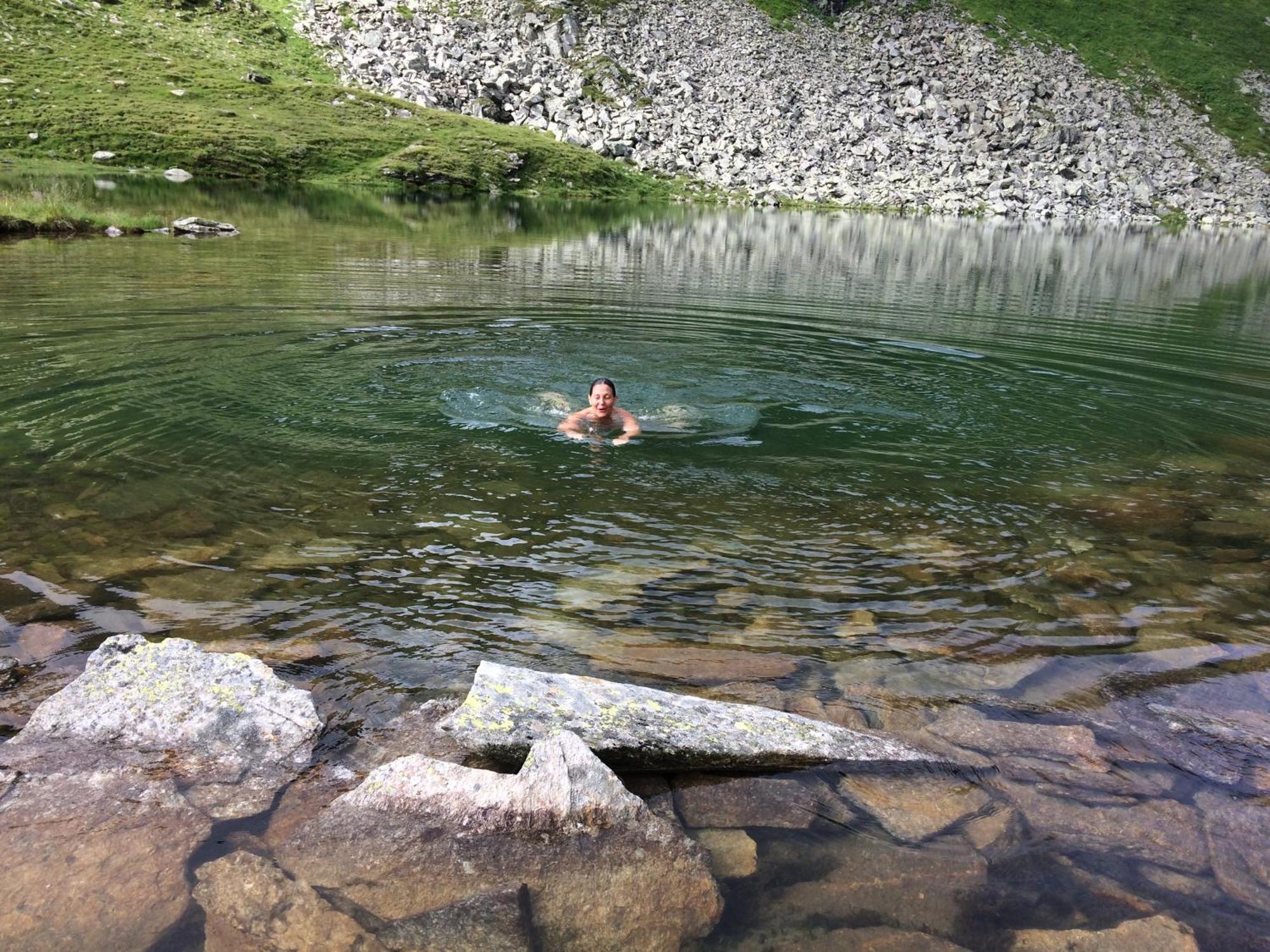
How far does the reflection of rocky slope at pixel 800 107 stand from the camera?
118 m

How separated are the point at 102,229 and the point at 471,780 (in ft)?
140

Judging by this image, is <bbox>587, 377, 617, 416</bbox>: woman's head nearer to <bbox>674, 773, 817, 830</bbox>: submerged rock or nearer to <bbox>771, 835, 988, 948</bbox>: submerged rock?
<bbox>674, 773, 817, 830</bbox>: submerged rock

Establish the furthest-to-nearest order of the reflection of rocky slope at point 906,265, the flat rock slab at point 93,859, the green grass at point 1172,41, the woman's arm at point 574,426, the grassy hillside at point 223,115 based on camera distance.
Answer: the green grass at point 1172,41 → the grassy hillside at point 223,115 → the reflection of rocky slope at point 906,265 → the woman's arm at point 574,426 → the flat rock slab at point 93,859

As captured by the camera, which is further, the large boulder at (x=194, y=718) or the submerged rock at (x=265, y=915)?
the large boulder at (x=194, y=718)

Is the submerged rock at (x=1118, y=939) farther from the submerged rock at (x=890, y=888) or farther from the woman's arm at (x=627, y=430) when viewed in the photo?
the woman's arm at (x=627, y=430)

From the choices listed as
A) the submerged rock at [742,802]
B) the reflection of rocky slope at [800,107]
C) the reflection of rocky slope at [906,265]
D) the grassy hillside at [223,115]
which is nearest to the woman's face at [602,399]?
the submerged rock at [742,802]

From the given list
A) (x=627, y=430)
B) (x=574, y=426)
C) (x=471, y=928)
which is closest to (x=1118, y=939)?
(x=471, y=928)

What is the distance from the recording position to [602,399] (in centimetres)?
1366

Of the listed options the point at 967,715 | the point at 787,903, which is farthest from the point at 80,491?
the point at 967,715

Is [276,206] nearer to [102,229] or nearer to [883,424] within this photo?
[102,229]

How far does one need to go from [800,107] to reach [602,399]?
132 m

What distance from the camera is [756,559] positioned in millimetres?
9609

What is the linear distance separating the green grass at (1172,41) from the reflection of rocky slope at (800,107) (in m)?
7.44

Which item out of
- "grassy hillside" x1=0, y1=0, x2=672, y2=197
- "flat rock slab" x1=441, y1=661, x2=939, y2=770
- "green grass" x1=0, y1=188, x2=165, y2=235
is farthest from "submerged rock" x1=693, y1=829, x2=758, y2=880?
"grassy hillside" x1=0, y1=0, x2=672, y2=197
